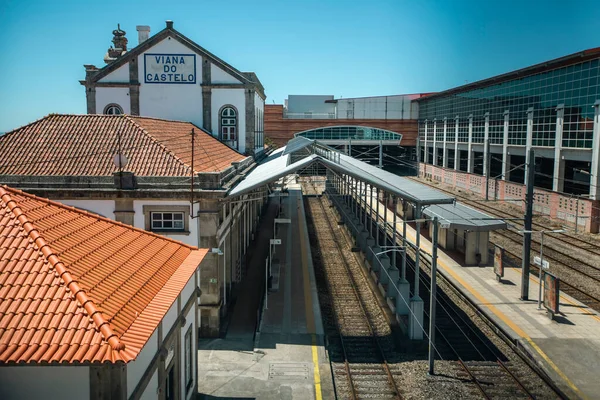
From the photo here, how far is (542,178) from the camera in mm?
44844

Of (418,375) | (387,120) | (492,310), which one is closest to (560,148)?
(492,310)

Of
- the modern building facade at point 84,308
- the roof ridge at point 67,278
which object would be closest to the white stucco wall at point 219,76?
the modern building facade at point 84,308

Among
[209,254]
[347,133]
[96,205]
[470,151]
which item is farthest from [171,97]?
[347,133]

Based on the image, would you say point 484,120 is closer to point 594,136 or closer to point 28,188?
point 594,136

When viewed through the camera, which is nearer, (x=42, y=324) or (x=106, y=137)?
(x=42, y=324)

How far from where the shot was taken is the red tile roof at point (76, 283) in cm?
754

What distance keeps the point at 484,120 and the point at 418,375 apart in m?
44.6

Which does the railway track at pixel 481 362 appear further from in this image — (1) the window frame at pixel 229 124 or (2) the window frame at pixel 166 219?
(1) the window frame at pixel 229 124

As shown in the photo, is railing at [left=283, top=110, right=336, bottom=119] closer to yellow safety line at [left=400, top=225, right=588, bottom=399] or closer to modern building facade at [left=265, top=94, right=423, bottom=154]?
modern building facade at [left=265, top=94, right=423, bottom=154]

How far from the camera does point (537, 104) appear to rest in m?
43.8

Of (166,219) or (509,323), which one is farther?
(509,323)

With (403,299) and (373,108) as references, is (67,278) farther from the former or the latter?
(373,108)

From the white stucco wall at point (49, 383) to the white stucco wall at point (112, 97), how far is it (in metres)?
25.2

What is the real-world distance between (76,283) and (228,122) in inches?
935
